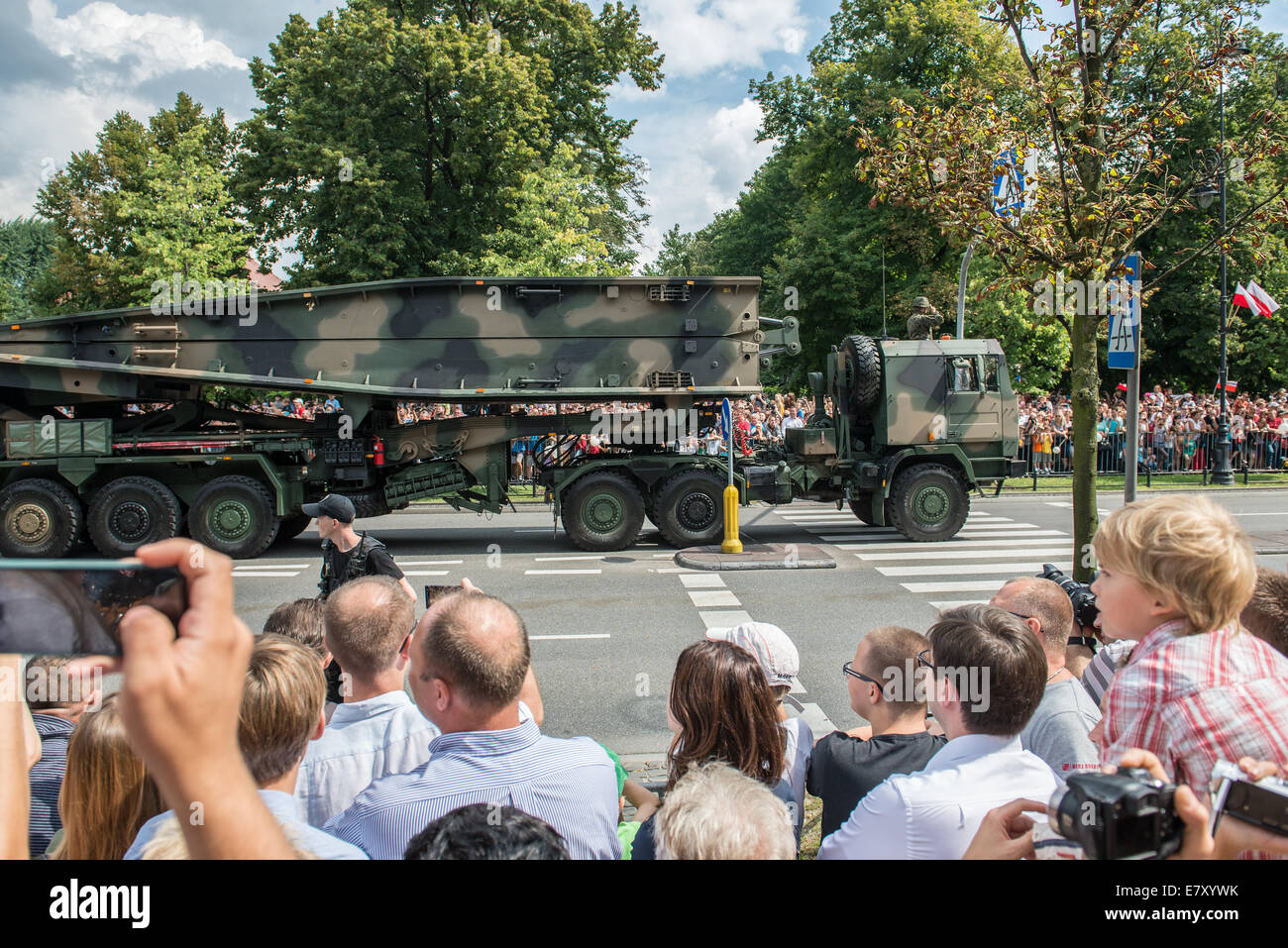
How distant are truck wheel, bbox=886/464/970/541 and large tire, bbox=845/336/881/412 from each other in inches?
49.1

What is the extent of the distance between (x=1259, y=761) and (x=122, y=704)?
6.36 ft

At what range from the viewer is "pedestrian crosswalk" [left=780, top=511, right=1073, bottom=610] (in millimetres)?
10828

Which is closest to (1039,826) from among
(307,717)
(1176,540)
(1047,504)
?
A: (1176,540)

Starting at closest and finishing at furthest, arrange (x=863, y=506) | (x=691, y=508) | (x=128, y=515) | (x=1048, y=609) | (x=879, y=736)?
(x=879, y=736) < (x=1048, y=609) < (x=128, y=515) < (x=691, y=508) < (x=863, y=506)

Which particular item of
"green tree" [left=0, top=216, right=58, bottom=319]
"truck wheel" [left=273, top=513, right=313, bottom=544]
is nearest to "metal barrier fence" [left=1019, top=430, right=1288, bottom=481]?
"truck wheel" [left=273, top=513, right=313, bottom=544]

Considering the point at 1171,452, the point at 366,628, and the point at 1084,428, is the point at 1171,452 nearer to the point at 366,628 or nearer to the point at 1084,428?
the point at 1084,428

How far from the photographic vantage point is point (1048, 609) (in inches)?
153

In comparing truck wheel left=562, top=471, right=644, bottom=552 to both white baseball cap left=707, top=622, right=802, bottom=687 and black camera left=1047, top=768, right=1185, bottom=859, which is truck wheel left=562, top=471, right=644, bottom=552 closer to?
white baseball cap left=707, top=622, right=802, bottom=687

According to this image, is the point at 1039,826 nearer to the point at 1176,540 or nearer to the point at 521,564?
the point at 1176,540

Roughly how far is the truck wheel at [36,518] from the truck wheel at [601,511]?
21.9 feet

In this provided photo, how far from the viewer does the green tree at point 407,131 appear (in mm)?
23750

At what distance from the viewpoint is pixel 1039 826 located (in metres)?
2.04

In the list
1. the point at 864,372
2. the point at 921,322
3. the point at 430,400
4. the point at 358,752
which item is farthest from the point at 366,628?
the point at 921,322

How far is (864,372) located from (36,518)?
11.6 meters
